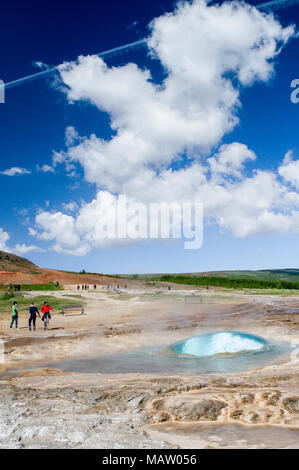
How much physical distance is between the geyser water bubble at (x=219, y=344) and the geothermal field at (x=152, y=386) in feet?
0.15

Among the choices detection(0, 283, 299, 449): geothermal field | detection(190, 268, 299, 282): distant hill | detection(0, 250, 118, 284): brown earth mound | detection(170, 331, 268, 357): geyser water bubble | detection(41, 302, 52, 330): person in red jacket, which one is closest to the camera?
detection(0, 283, 299, 449): geothermal field

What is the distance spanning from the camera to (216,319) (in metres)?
20.9

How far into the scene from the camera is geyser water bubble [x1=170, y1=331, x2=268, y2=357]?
1415cm

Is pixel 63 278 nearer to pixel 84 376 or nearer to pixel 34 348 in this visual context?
pixel 34 348

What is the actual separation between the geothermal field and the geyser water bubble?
0.05 metres

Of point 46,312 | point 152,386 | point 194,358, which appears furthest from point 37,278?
point 152,386

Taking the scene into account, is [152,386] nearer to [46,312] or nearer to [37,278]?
[46,312]

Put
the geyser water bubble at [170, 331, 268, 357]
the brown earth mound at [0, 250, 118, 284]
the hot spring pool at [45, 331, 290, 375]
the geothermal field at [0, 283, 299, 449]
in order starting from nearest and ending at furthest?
the geothermal field at [0, 283, 299, 449], the hot spring pool at [45, 331, 290, 375], the geyser water bubble at [170, 331, 268, 357], the brown earth mound at [0, 250, 118, 284]

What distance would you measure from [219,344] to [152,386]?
680 centimetres

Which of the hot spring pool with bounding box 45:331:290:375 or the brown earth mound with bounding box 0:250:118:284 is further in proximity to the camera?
the brown earth mound with bounding box 0:250:118:284

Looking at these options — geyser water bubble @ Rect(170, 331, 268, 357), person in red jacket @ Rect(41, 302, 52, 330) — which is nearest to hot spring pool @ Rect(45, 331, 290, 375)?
geyser water bubble @ Rect(170, 331, 268, 357)

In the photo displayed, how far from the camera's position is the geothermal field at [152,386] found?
19.6 ft

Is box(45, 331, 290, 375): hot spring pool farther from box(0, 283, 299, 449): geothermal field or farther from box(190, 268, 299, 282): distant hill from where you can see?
box(190, 268, 299, 282): distant hill
